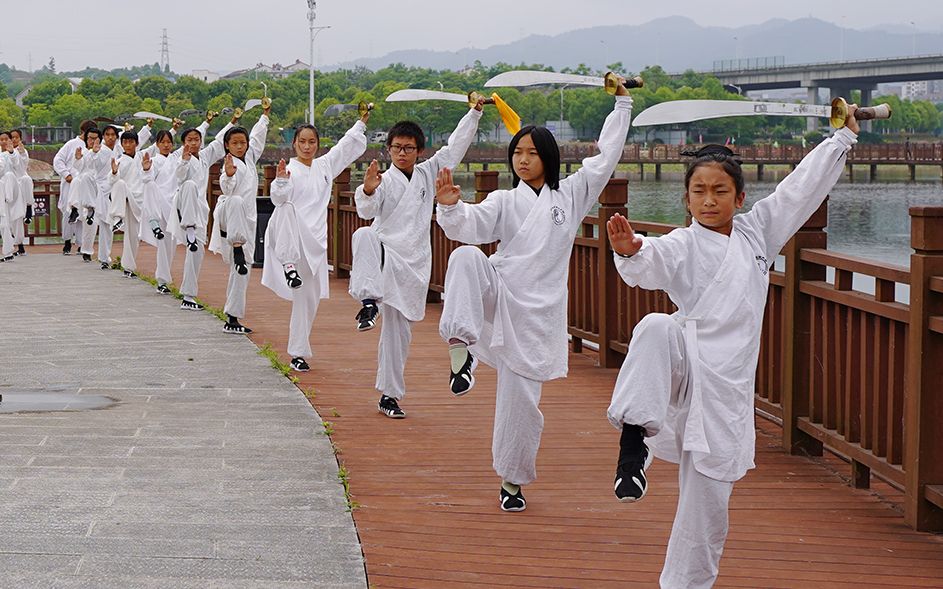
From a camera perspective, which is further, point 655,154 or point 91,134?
point 655,154

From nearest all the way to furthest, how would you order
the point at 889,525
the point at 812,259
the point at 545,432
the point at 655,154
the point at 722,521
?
the point at 722,521
the point at 889,525
the point at 812,259
the point at 545,432
the point at 655,154

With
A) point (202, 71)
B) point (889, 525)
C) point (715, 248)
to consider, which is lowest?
point (889, 525)

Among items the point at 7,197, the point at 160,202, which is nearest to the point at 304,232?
the point at 160,202

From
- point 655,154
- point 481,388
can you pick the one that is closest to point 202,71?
point 655,154

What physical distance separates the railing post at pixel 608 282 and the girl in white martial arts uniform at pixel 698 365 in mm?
4418

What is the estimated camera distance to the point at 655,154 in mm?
70938

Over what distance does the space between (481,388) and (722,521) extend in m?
4.36

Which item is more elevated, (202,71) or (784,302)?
(202,71)

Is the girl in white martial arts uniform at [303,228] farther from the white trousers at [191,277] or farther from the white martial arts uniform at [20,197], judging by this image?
the white martial arts uniform at [20,197]

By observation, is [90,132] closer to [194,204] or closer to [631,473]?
[194,204]

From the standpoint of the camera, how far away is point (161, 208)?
1514 centimetres

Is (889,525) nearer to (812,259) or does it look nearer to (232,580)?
(812,259)

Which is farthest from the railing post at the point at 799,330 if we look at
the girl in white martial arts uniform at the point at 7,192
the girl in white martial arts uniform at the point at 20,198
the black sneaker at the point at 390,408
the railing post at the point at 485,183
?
the girl in white martial arts uniform at the point at 20,198

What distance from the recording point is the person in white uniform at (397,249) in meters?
7.51
